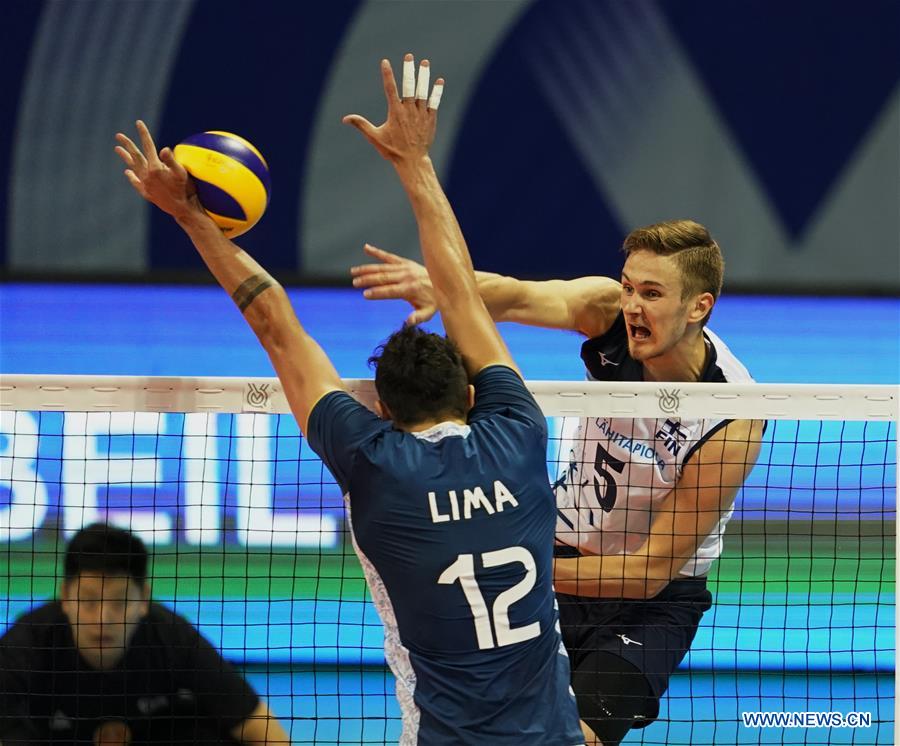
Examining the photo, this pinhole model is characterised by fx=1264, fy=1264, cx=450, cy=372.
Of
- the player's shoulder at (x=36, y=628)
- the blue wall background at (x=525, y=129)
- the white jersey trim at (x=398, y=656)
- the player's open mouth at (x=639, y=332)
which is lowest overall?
the white jersey trim at (x=398, y=656)

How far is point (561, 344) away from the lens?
9.87 m

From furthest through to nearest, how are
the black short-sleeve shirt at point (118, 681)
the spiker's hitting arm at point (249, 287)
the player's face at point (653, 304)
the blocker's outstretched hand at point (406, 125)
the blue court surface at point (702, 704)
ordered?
the blue court surface at point (702, 704)
the black short-sleeve shirt at point (118, 681)
the player's face at point (653, 304)
the blocker's outstretched hand at point (406, 125)
the spiker's hitting arm at point (249, 287)

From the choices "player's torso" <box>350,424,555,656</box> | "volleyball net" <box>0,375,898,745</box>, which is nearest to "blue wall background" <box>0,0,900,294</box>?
"volleyball net" <box>0,375,898,745</box>

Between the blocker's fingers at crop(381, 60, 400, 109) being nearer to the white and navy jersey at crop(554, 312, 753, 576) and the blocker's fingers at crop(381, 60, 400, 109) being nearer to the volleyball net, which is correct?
the white and navy jersey at crop(554, 312, 753, 576)

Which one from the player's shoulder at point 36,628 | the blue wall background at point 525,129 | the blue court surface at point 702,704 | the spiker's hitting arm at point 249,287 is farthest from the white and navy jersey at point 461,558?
the blue wall background at point 525,129

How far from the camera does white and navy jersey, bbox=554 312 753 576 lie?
17.5 ft

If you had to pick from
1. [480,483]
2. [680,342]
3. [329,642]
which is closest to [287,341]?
[480,483]

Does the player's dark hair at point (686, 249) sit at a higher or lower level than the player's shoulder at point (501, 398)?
higher

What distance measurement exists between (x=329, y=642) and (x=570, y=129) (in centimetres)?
459

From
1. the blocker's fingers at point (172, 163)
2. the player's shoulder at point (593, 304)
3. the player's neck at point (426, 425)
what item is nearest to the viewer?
the player's neck at point (426, 425)

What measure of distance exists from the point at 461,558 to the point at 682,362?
1917mm

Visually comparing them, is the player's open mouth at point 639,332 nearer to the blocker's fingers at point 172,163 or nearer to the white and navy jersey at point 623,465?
the white and navy jersey at point 623,465

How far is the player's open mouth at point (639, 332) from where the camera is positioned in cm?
514

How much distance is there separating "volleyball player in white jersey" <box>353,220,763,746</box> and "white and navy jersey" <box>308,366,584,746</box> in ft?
4.21
